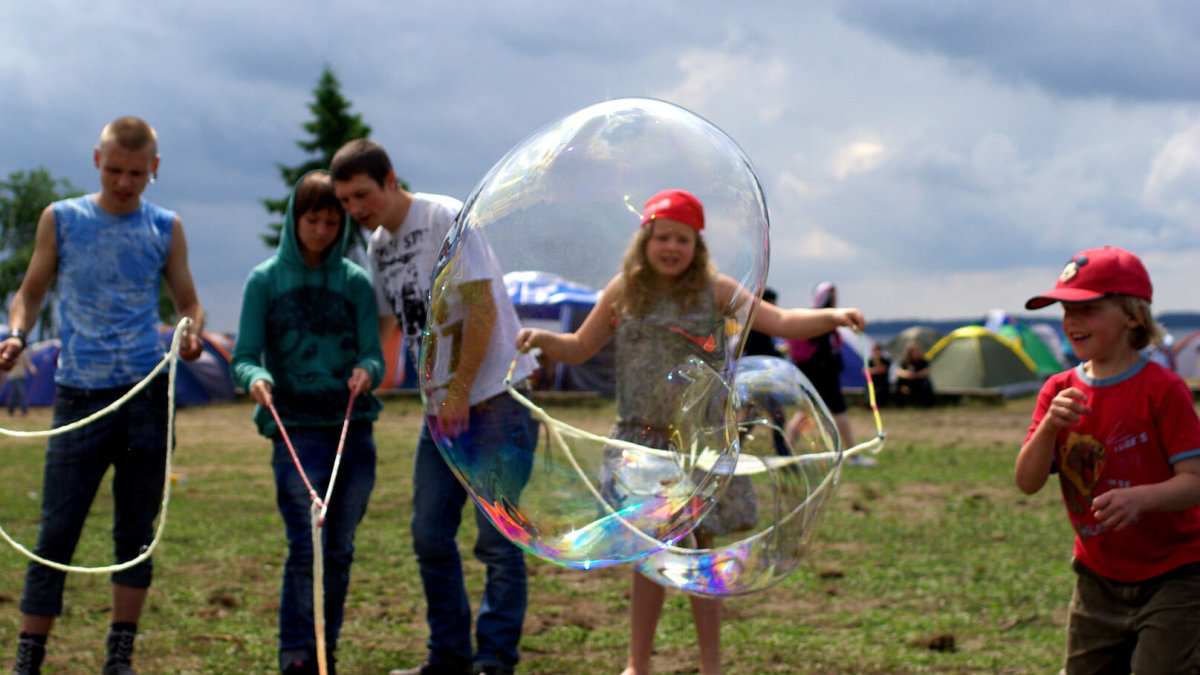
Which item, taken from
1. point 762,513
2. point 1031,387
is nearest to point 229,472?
point 762,513

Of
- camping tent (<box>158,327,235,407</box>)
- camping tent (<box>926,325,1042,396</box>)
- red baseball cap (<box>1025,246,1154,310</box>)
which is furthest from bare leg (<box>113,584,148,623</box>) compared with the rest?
camping tent (<box>926,325,1042,396</box>)

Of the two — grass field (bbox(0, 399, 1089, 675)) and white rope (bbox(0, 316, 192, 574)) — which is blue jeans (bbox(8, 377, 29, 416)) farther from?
white rope (bbox(0, 316, 192, 574))

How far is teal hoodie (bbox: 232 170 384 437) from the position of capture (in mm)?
3221

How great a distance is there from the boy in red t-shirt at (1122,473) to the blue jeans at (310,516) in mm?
2002

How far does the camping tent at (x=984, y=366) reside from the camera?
19.8 meters

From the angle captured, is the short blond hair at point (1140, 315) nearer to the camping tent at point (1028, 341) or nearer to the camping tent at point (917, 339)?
the camping tent at point (1028, 341)

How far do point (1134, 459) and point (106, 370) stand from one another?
298 centimetres

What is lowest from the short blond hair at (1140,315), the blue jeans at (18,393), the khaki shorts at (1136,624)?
the blue jeans at (18,393)

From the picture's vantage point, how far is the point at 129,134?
3.17 m

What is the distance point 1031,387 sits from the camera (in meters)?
20.0

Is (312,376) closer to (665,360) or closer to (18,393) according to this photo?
(665,360)

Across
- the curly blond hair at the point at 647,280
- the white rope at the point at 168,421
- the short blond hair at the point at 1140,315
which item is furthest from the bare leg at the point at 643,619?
the short blond hair at the point at 1140,315

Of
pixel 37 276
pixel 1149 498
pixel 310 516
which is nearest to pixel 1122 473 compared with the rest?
pixel 1149 498

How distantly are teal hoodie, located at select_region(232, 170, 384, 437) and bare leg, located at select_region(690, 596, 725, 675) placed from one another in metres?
1.23
